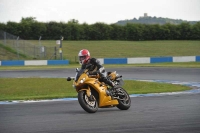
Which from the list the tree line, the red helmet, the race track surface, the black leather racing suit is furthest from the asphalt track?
the tree line

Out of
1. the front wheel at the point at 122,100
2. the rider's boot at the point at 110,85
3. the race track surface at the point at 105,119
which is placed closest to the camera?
the race track surface at the point at 105,119

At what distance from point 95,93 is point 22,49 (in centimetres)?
3302

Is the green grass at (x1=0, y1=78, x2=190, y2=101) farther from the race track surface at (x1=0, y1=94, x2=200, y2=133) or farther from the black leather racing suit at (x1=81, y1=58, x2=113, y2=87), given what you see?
the black leather racing suit at (x1=81, y1=58, x2=113, y2=87)

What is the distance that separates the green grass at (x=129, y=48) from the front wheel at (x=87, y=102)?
33177 millimetres

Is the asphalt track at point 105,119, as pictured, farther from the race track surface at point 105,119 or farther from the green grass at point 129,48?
the green grass at point 129,48

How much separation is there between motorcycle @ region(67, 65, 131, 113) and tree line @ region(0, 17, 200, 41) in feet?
137

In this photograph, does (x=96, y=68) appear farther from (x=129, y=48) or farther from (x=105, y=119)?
(x=129, y=48)

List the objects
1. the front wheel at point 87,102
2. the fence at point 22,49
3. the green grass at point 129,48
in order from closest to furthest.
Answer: the front wheel at point 87,102 < the fence at point 22,49 < the green grass at point 129,48

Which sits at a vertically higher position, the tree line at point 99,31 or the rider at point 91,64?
the tree line at point 99,31

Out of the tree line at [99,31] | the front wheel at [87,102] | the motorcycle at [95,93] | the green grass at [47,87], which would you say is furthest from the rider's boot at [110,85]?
the tree line at [99,31]

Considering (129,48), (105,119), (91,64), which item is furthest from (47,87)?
(129,48)

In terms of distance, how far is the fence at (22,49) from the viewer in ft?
133

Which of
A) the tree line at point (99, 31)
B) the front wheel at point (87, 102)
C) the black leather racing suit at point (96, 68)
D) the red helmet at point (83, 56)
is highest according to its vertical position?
the tree line at point (99, 31)

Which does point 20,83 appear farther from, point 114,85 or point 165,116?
point 165,116
